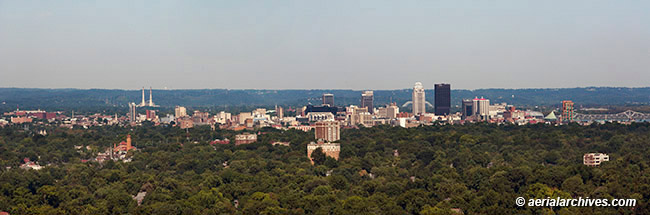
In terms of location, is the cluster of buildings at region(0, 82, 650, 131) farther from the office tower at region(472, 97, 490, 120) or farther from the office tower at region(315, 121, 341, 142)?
the office tower at region(315, 121, 341, 142)

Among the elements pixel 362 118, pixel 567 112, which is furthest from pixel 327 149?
pixel 567 112

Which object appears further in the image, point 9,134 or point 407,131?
point 9,134

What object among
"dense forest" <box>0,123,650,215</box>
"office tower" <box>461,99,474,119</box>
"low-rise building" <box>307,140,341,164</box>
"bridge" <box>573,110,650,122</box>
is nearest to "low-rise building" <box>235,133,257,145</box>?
"dense forest" <box>0,123,650,215</box>

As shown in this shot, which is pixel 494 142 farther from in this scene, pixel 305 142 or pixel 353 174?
pixel 353 174

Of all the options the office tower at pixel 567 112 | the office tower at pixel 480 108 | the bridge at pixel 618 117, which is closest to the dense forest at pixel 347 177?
the office tower at pixel 567 112

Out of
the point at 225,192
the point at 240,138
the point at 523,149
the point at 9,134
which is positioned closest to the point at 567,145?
the point at 523,149

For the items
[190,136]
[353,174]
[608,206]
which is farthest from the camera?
[190,136]

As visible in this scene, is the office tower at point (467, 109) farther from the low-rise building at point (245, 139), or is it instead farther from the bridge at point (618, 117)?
the low-rise building at point (245, 139)
